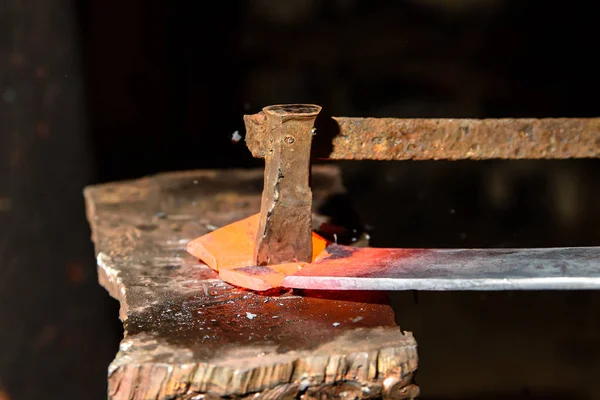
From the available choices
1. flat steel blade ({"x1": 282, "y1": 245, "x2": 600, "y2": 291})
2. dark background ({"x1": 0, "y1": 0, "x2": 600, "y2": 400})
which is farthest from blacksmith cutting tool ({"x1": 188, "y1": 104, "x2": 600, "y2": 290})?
dark background ({"x1": 0, "y1": 0, "x2": 600, "y2": 400})

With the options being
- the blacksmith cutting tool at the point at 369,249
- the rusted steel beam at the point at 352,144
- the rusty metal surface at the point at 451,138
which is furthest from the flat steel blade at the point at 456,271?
the rusty metal surface at the point at 451,138

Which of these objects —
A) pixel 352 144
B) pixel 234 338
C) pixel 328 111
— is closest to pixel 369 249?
pixel 352 144

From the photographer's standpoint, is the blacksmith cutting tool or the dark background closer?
the blacksmith cutting tool

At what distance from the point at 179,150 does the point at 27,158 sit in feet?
1.65

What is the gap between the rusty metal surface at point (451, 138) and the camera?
5.83 feet

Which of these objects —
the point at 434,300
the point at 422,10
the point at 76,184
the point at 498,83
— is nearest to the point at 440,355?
the point at 434,300

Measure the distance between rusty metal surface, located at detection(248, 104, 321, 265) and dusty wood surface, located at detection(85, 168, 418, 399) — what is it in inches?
3.9

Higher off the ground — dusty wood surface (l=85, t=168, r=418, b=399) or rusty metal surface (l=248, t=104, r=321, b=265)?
rusty metal surface (l=248, t=104, r=321, b=265)

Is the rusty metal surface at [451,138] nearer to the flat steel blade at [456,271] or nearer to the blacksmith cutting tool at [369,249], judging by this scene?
the blacksmith cutting tool at [369,249]

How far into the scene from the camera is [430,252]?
175 centimetres

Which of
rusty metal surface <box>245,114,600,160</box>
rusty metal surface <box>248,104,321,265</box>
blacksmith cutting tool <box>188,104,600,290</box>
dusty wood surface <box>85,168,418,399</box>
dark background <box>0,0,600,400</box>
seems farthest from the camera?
dark background <box>0,0,600,400</box>

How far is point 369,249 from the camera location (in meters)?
1.84

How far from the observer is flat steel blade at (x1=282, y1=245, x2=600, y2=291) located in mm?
1517

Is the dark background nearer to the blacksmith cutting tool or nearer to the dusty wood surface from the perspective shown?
the dusty wood surface
